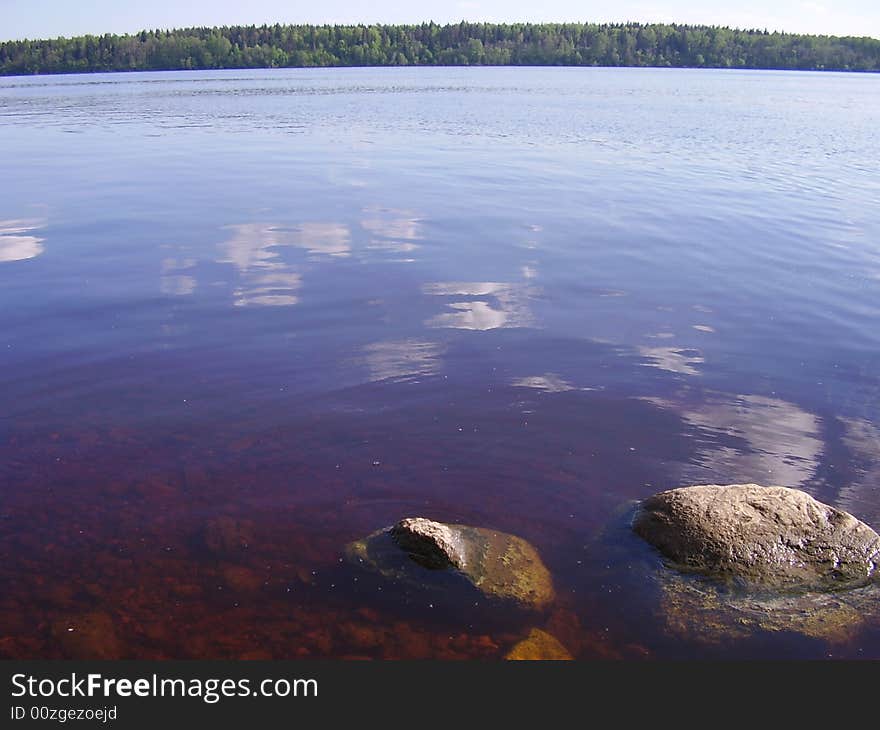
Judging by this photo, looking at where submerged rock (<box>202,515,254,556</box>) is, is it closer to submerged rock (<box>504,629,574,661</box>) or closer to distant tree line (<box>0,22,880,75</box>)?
submerged rock (<box>504,629,574,661</box>)

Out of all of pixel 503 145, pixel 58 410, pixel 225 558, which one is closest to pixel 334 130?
pixel 503 145

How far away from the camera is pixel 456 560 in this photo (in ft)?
22.5

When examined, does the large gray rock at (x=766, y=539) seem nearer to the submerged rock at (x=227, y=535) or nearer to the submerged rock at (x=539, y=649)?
the submerged rock at (x=539, y=649)

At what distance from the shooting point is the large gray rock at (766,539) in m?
6.80

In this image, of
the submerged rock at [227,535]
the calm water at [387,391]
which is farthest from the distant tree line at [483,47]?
the submerged rock at [227,535]

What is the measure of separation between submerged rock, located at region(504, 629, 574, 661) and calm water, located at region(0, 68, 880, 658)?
0.10 m

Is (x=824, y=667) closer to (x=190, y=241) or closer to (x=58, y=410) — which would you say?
(x=58, y=410)

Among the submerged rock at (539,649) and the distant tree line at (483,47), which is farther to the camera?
the distant tree line at (483,47)

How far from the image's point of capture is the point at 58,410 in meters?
9.52

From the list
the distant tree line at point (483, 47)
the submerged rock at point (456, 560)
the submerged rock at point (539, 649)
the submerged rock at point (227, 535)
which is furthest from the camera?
the distant tree line at point (483, 47)

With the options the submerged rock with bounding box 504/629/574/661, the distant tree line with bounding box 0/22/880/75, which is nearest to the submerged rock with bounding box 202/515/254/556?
the submerged rock with bounding box 504/629/574/661

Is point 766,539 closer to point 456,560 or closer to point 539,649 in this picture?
point 539,649

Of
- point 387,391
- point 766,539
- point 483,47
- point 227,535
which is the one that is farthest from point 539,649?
point 483,47

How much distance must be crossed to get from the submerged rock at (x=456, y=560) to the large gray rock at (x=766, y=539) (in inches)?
46.7
